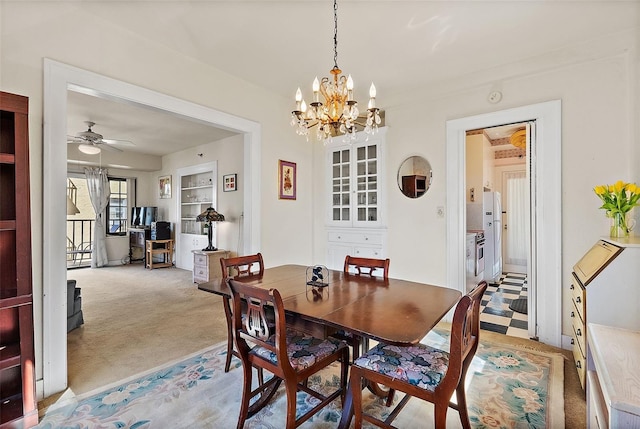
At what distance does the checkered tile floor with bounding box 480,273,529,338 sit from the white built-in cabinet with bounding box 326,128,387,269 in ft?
4.54

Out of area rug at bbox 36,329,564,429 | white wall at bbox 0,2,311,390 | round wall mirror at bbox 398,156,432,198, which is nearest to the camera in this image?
area rug at bbox 36,329,564,429

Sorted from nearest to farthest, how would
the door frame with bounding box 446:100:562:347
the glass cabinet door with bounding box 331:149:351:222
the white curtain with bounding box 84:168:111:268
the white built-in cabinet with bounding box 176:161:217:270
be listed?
the door frame with bounding box 446:100:562:347 → the glass cabinet door with bounding box 331:149:351:222 → the white built-in cabinet with bounding box 176:161:217:270 → the white curtain with bounding box 84:168:111:268

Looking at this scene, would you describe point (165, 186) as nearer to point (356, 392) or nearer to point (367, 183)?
point (367, 183)

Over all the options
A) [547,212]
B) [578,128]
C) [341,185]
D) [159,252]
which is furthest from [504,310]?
[159,252]

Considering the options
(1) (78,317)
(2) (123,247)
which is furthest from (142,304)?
(2) (123,247)

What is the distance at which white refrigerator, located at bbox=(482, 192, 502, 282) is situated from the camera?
16.4ft

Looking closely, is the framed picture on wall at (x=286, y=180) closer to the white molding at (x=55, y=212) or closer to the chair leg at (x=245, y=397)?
the white molding at (x=55, y=212)

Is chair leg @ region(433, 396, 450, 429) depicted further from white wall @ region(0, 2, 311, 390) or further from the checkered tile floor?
white wall @ region(0, 2, 311, 390)

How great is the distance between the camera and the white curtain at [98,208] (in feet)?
21.8

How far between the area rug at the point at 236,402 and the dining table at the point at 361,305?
1.64ft

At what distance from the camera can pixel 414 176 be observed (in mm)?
3523

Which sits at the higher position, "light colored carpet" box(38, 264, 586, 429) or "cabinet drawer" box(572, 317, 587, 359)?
"cabinet drawer" box(572, 317, 587, 359)

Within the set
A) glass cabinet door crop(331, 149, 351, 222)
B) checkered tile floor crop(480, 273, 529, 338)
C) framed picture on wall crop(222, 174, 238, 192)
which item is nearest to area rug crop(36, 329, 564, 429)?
checkered tile floor crop(480, 273, 529, 338)


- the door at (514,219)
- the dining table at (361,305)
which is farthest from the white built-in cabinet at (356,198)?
the door at (514,219)
